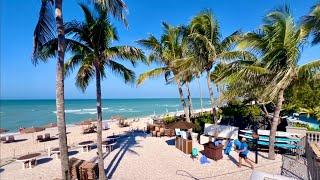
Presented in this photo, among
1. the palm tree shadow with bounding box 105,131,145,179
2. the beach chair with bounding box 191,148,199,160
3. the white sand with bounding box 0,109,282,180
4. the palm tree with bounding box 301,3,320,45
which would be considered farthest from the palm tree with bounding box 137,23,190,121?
the palm tree with bounding box 301,3,320,45

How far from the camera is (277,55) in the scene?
39.0ft

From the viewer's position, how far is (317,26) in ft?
41.4

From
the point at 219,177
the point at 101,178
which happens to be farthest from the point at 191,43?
the point at 101,178

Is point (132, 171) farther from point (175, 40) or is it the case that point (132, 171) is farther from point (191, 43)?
point (175, 40)

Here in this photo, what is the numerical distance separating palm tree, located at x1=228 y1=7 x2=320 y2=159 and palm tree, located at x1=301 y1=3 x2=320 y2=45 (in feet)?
1.79

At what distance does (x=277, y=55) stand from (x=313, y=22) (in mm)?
2652

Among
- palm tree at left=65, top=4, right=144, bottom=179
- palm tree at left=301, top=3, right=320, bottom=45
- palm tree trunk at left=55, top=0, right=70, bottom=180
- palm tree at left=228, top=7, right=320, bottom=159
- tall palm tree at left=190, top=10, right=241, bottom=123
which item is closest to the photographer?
palm tree trunk at left=55, top=0, right=70, bottom=180

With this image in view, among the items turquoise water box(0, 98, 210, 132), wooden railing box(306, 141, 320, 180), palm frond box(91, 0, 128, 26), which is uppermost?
palm frond box(91, 0, 128, 26)

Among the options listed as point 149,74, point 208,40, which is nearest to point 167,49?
point 149,74

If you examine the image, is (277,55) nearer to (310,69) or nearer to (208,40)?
(310,69)

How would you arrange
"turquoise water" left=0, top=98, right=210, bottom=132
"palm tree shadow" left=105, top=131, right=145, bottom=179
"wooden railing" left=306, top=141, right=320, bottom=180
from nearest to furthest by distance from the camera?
"wooden railing" left=306, top=141, right=320, bottom=180 < "palm tree shadow" left=105, top=131, right=145, bottom=179 < "turquoise water" left=0, top=98, right=210, bottom=132

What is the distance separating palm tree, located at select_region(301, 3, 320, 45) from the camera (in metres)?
12.4

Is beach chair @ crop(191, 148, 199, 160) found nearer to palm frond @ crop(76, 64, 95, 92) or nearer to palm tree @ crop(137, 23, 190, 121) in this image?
palm frond @ crop(76, 64, 95, 92)

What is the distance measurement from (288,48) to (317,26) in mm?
2208
